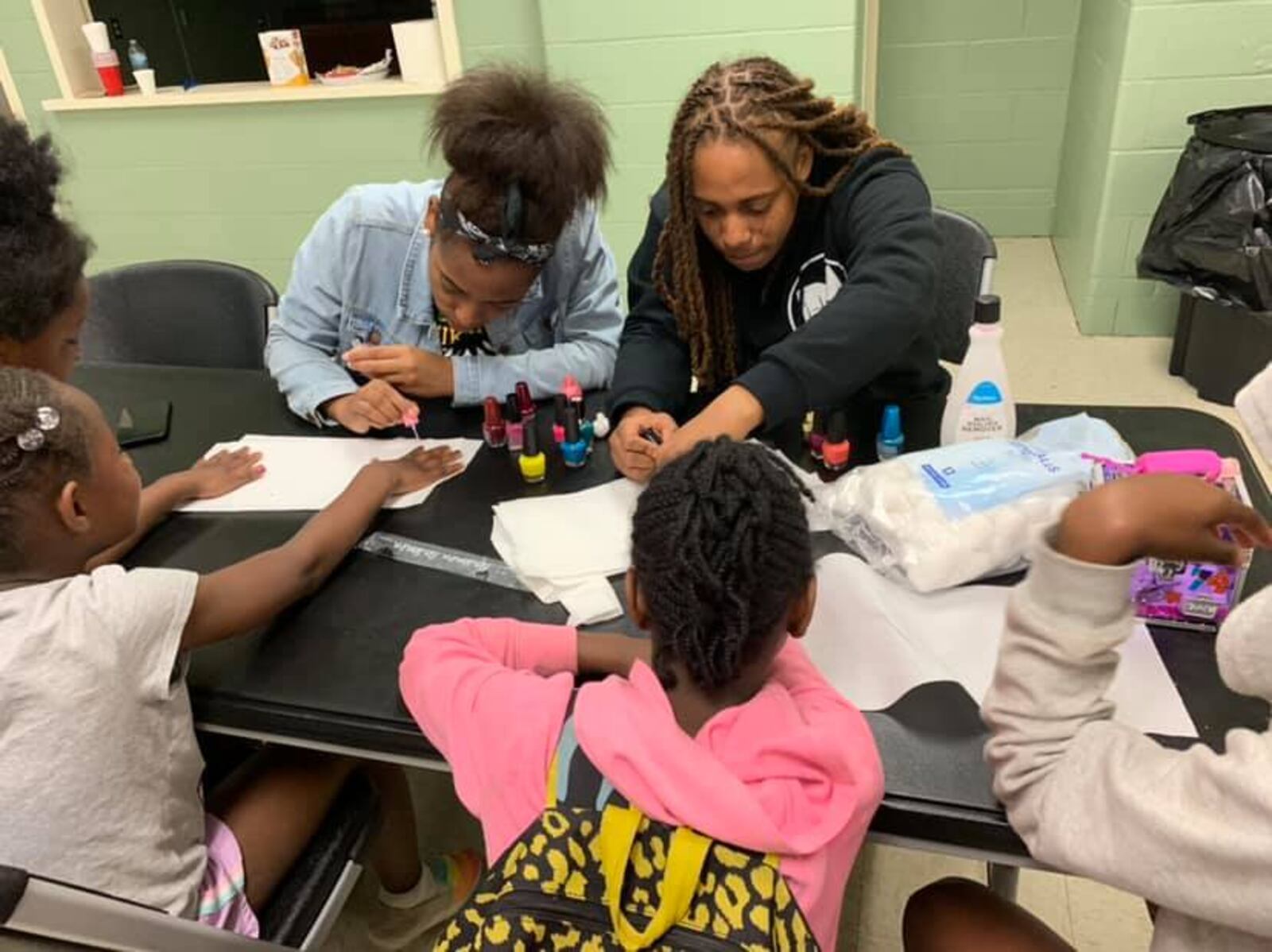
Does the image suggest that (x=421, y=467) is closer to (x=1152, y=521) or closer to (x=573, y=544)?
(x=573, y=544)

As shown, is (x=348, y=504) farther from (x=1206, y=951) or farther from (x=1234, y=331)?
(x=1234, y=331)

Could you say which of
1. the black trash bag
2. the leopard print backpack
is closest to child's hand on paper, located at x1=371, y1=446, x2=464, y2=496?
the leopard print backpack

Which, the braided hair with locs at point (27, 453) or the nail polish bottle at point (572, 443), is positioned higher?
the braided hair with locs at point (27, 453)

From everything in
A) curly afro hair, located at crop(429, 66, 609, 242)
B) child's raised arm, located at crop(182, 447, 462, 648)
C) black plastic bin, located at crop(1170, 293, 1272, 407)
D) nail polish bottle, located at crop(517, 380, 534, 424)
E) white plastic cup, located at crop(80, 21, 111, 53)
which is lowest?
black plastic bin, located at crop(1170, 293, 1272, 407)

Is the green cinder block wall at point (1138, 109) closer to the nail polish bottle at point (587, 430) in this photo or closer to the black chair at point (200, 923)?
the nail polish bottle at point (587, 430)

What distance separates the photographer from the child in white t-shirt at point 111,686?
0.81m

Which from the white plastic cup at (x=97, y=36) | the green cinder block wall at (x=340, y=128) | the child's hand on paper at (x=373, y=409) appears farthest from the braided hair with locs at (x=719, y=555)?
the white plastic cup at (x=97, y=36)

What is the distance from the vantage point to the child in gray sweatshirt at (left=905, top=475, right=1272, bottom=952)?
0.61 metres

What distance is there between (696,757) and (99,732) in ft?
1.72

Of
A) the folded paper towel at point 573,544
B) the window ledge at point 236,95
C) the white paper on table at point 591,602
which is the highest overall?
the window ledge at point 236,95

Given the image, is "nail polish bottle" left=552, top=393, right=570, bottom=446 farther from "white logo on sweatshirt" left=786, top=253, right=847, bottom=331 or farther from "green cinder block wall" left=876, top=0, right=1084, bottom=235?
"green cinder block wall" left=876, top=0, right=1084, bottom=235

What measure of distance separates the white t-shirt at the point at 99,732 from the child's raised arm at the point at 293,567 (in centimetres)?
3

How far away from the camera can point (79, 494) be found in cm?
91

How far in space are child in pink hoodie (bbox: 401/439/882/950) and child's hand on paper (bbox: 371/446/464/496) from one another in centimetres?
46
